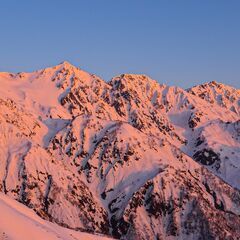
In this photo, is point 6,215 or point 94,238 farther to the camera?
point 94,238

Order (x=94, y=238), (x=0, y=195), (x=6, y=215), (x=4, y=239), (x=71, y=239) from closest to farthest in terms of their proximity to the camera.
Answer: (x=4, y=239) → (x=6, y=215) → (x=71, y=239) → (x=0, y=195) → (x=94, y=238)

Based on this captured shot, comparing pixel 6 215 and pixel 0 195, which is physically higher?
pixel 6 215

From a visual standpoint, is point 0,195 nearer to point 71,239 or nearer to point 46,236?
point 71,239

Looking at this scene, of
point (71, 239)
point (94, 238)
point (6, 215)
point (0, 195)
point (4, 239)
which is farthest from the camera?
point (94, 238)

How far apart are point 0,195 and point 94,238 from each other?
16.6 meters

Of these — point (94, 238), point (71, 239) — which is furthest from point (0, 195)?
point (94, 238)

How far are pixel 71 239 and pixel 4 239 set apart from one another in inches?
655

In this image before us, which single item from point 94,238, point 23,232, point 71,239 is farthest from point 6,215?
point 94,238

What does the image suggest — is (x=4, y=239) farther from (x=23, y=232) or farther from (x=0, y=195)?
(x=0, y=195)

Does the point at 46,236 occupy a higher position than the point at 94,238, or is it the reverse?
the point at 46,236

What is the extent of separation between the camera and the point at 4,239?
46062mm

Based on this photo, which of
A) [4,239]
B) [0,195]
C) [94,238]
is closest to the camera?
[4,239]

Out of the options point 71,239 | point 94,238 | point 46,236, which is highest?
point 46,236

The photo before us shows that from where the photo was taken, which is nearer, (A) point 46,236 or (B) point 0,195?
(A) point 46,236
